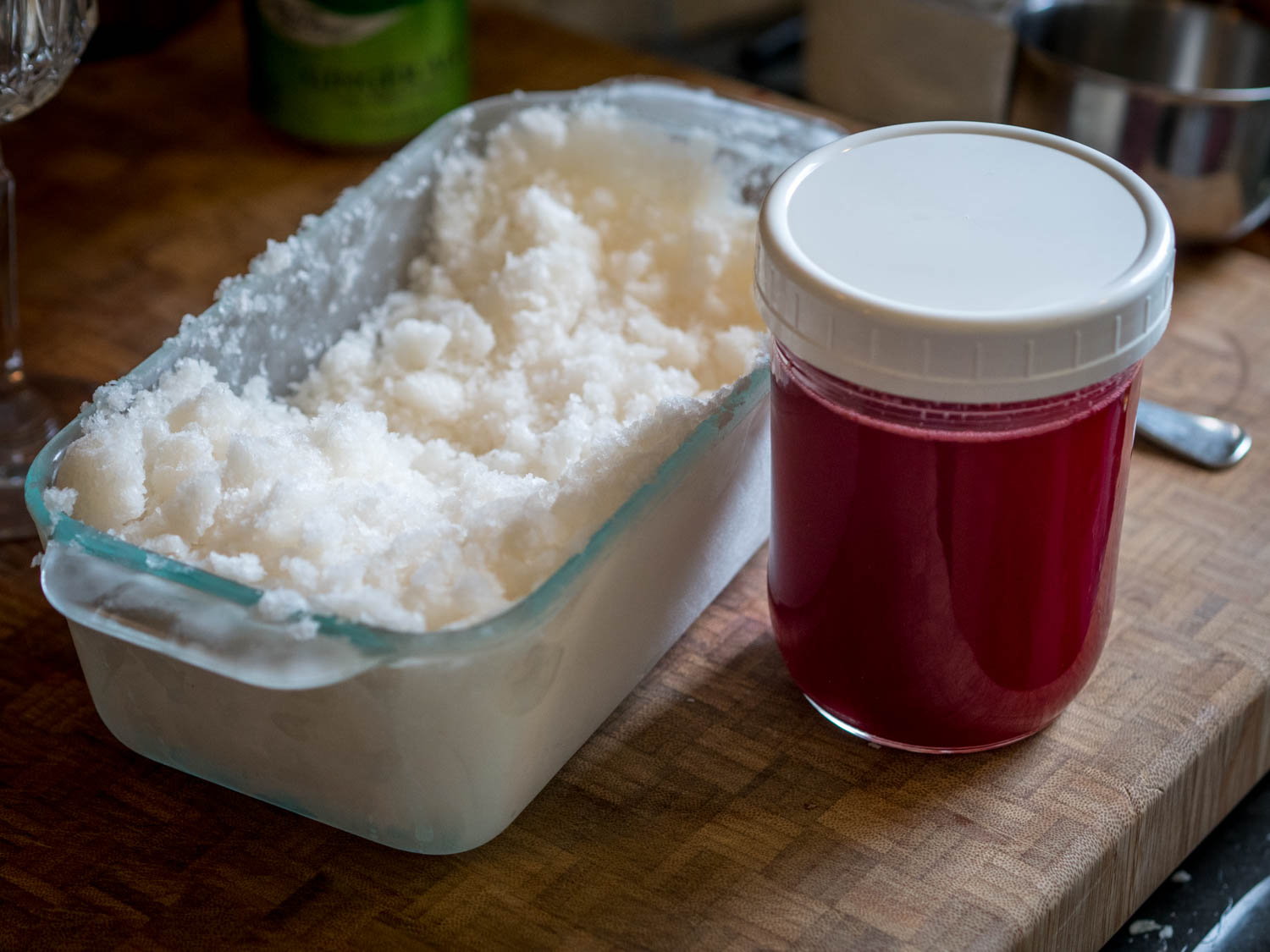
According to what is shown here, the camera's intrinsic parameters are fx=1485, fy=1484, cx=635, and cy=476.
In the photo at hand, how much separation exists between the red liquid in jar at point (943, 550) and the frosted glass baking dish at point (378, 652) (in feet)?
0.18

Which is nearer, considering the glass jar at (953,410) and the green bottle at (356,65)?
the glass jar at (953,410)

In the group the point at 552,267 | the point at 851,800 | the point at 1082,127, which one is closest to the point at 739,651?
the point at 851,800

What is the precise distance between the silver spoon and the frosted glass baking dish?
0.26 meters

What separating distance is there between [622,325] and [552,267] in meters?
0.05

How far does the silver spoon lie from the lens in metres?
0.85

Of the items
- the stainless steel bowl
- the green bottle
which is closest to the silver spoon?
the stainless steel bowl

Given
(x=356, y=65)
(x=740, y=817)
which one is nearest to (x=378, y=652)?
(x=740, y=817)

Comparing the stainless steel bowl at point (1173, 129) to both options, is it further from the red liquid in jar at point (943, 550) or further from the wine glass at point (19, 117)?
the wine glass at point (19, 117)

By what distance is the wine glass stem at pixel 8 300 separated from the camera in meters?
0.84

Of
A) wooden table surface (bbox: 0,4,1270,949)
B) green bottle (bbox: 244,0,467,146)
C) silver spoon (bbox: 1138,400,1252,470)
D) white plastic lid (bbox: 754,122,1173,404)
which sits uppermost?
white plastic lid (bbox: 754,122,1173,404)

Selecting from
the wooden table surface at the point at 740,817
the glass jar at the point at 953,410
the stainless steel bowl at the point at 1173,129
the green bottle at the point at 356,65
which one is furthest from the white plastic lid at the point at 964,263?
the green bottle at the point at 356,65

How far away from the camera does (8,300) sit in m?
0.87

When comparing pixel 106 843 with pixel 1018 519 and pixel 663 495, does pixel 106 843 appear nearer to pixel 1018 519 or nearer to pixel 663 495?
pixel 663 495

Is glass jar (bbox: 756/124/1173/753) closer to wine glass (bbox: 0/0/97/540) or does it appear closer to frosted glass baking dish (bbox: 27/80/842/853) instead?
frosted glass baking dish (bbox: 27/80/842/853)
